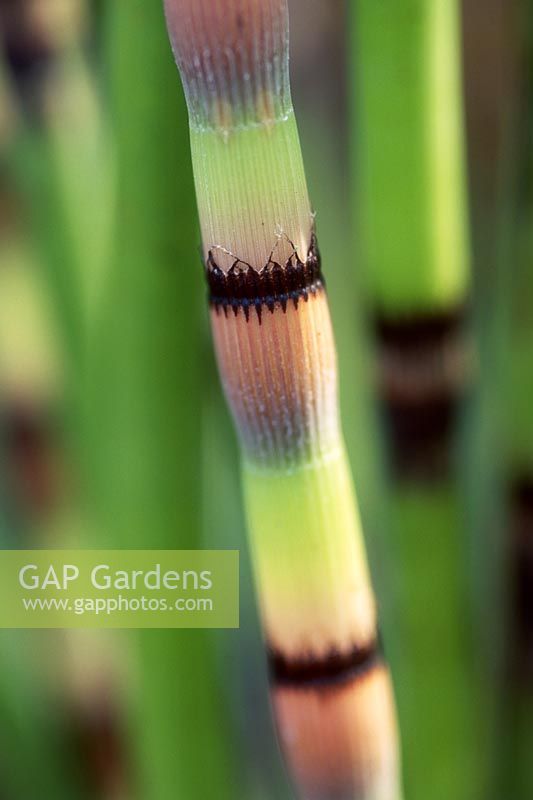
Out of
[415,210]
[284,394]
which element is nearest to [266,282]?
[284,394]

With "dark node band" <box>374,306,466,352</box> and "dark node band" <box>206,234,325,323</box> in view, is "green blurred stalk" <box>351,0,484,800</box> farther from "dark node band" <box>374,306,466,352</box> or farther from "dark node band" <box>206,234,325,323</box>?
"dark node band" <box>206,234,325,323</box>

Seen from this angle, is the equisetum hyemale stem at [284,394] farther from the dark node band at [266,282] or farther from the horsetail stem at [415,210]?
the horsetail stem at [415,210]

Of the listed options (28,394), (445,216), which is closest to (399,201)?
(445,216)

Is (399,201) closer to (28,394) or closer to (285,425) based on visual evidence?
(285,425)

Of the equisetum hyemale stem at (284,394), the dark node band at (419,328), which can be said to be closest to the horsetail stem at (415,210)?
the dark node band at (419,328)

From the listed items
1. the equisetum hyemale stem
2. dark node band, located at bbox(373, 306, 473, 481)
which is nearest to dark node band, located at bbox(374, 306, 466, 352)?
dark node band, located at bbox(373, 306, 473, 481)

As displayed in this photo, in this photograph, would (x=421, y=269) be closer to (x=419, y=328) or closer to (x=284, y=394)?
(x=419, y=328)
